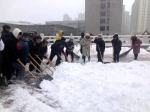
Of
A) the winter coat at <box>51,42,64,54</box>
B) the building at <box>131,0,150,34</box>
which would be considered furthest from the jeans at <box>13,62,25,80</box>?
the building at <box>131,0,150,34</box>

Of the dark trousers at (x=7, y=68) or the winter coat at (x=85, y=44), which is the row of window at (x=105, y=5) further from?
the dark trousers at (x=7, y=68)

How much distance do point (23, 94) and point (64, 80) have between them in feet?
4.09

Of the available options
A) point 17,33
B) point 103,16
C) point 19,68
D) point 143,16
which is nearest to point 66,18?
point 143,16

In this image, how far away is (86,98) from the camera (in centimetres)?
345

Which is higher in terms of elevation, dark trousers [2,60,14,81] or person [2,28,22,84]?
person [2,28,22,84]

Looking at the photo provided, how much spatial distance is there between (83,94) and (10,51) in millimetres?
2077

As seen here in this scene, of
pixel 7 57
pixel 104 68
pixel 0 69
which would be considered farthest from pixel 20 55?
Result: pixel 104 68

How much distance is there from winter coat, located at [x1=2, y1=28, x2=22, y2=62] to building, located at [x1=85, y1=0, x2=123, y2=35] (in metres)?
41.6

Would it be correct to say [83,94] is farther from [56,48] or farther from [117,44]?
[117,44]

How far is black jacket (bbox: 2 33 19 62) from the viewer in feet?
13.1

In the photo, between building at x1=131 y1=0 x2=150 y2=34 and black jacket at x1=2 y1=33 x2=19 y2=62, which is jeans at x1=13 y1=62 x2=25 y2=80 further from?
building at x1=131 y1=0 x2=150 y2=34

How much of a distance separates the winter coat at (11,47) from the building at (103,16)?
4160 centimetres

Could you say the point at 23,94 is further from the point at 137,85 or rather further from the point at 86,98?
the point at 137,85

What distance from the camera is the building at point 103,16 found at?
4434 cm
